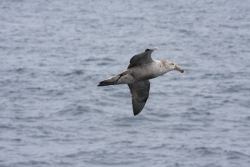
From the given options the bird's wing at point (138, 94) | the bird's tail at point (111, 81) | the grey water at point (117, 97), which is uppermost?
the bird's tail at point (111, 81)

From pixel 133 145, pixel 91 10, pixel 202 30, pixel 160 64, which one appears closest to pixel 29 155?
pixel 133 145

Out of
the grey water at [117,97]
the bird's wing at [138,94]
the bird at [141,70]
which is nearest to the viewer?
the bird at [141,70]

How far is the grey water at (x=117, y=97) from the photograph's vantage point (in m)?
26.1

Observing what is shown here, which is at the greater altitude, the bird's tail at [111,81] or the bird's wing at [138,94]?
the bird's tail at [111,81]

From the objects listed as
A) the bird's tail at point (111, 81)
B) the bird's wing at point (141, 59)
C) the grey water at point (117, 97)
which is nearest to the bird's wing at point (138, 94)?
the bird's wing at point (141, 59)

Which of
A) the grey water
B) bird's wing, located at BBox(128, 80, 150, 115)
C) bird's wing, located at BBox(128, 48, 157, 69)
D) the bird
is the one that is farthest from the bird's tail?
the grey water

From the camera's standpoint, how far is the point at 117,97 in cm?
3416

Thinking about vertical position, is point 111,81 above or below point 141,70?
below

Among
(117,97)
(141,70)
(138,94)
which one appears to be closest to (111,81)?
(141,70)

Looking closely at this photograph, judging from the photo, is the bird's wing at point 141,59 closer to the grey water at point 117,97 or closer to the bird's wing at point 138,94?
the bird's wing at point 138,94

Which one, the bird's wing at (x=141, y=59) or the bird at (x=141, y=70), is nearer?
the bird's wing at (x=141, y=59)

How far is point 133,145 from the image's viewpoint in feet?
87.9

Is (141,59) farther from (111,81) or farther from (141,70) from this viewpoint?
(111,81)

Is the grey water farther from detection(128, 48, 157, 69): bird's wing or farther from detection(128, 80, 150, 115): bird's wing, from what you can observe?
detection(128, 48, 157, 69): bird's wing
